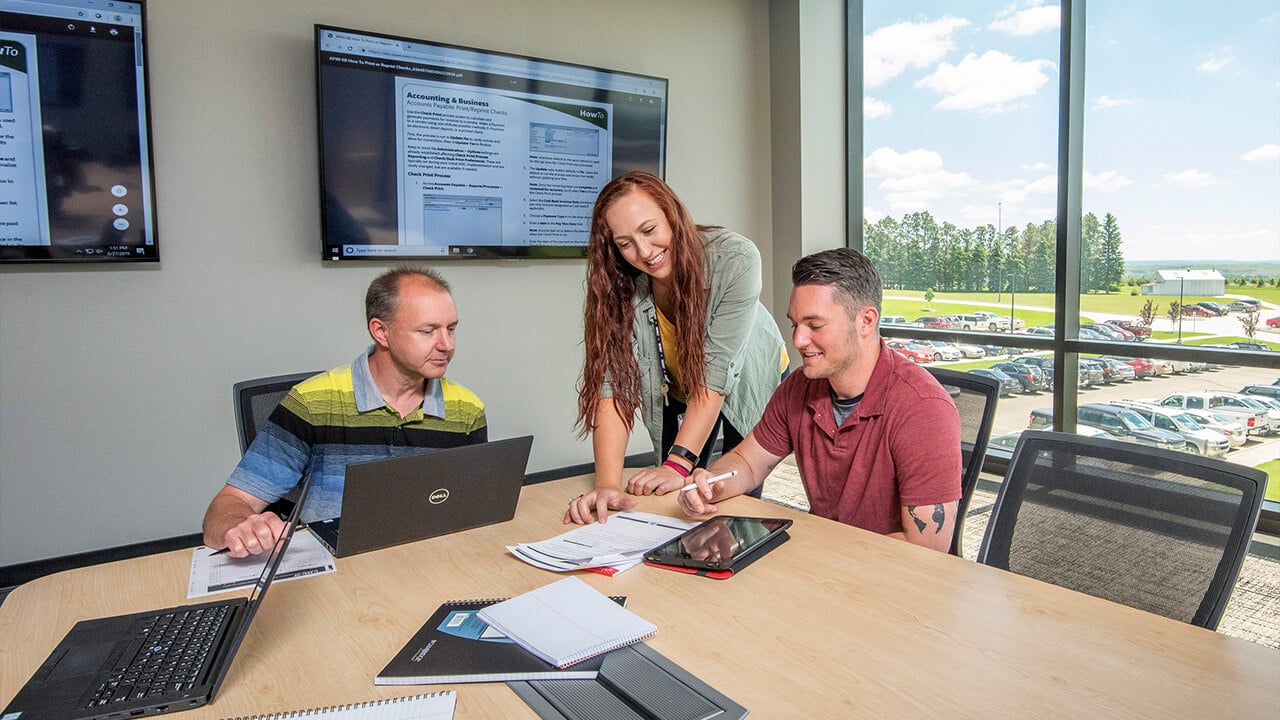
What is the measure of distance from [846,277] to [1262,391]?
2426mm

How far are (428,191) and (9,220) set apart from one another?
1.37m

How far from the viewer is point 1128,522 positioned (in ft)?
4.30

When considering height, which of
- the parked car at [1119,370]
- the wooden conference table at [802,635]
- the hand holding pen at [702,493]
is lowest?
the wooden conference table at [802,635]

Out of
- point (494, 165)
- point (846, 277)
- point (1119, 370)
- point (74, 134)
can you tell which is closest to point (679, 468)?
point (846, 277)

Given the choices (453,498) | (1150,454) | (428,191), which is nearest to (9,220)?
(428,191)

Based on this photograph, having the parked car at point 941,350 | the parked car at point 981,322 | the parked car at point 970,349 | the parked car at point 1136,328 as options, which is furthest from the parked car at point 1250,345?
the parked car at point 941,350

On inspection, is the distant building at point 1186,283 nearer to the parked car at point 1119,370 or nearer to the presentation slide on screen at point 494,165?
the parked car at point 1119,370

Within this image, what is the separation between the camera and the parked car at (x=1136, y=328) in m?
3.43

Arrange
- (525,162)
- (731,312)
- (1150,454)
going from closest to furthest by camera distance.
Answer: (1150,454) < (731,312) < (525,162)

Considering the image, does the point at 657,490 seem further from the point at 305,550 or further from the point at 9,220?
the point at 9,220

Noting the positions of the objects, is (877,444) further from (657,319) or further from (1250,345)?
(1250,345)

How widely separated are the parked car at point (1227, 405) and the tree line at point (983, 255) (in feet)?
1.71

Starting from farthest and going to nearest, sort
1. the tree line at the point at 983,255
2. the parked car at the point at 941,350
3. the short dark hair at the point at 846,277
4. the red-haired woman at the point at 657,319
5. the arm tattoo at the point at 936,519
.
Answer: the parked car at the point at 941,350, the tree line at the point at 983,255, the red-haired woman at the point at 657,319, the short dark hair at the point at 846,277, the arm tattoo at the point at 936,519

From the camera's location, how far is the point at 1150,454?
1.32 meters
